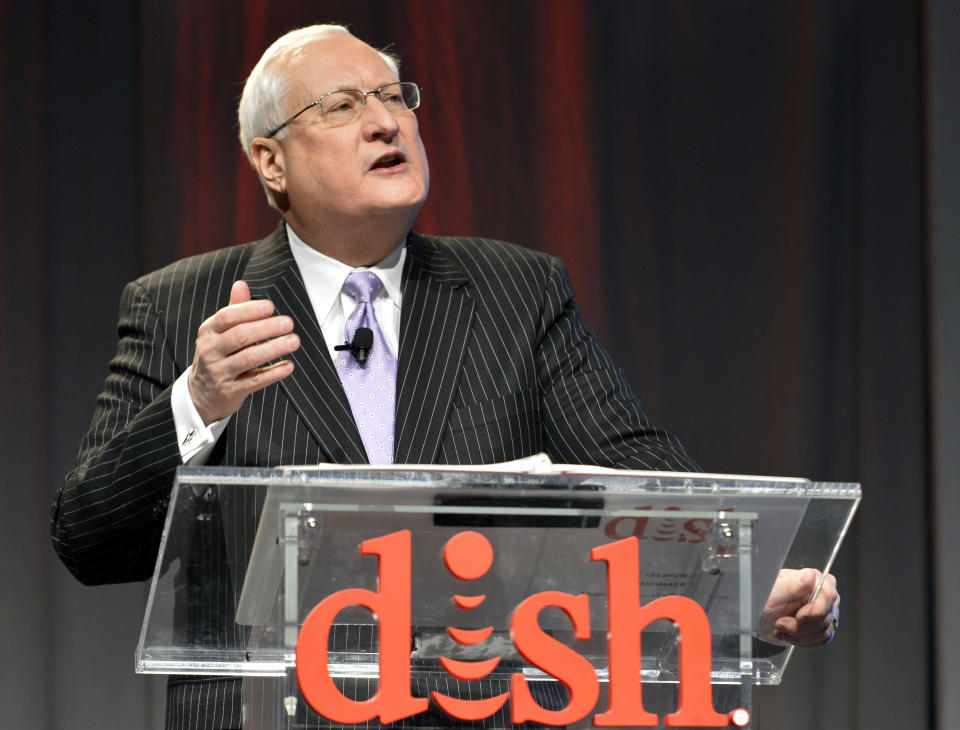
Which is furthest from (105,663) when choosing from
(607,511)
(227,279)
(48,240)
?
(607,511)

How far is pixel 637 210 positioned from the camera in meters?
3.13

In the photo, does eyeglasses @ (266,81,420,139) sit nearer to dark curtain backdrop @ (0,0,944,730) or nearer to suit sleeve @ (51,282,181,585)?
suit sleeve @ (51,282,181,585)

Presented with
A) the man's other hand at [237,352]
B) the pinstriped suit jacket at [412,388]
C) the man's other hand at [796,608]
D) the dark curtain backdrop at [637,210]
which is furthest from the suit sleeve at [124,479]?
the dark curtain backdrop at [637,210]

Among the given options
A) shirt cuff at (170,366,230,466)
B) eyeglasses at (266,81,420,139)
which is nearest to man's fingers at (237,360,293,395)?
shirt cuff at (170,366,230,466)

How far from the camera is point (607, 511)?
120 centimetres

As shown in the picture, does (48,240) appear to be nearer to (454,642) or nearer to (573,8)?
(573,8)

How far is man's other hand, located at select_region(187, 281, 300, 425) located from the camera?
1.31 m

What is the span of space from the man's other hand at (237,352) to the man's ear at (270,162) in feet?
2.77

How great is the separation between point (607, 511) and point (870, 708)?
2054 mm

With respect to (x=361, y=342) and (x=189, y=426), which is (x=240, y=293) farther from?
(x=361, y=342)

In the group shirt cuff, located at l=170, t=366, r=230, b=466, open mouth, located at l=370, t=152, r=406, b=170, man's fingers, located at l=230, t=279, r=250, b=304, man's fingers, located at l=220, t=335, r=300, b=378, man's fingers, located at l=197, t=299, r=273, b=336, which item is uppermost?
open mouth, located at l=370, t=152, r=406, b=170

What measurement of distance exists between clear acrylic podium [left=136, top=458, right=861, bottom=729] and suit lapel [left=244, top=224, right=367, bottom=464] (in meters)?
0.58

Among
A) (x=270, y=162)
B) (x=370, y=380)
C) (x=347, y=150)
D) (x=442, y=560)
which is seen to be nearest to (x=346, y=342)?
(x=370, y=380)

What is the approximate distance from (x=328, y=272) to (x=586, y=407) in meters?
0.49
